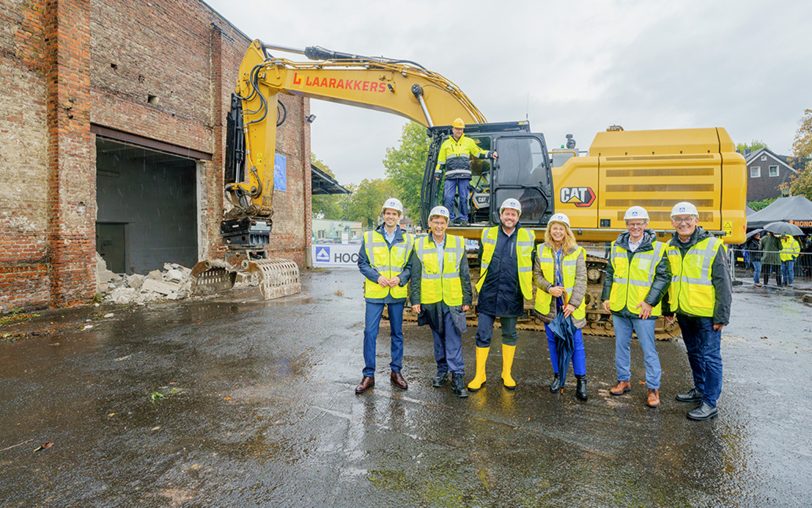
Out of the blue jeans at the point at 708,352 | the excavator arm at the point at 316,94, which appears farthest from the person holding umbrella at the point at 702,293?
the excavator arm at the point at 316,94

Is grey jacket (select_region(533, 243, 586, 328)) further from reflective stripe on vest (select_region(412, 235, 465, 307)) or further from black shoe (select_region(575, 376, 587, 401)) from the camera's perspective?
reflective stripe on vest (select_region(412, 235, 465, 307))

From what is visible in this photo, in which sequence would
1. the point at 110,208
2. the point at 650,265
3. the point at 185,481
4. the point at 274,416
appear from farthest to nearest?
the point at 110,208 < the point at 650,265 < the point at 274,416 < the point at 185,481

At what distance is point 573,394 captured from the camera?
14.8 feet

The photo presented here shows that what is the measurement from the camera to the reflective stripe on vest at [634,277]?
4215 millimetres

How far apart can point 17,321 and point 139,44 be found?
742 cm

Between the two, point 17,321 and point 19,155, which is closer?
point 17,321

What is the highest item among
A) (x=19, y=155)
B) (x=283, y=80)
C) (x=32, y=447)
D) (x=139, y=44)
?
(x=139, y=44)

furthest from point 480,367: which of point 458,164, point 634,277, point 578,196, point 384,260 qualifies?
point 578,196

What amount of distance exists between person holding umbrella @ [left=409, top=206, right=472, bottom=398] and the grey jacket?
0.71 metres

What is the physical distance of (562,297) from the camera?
14.6ft

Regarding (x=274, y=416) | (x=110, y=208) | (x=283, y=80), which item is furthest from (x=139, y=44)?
(x=274, y=416)

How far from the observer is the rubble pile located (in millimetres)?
10188

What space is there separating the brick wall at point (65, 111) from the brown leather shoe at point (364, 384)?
26.6 ft

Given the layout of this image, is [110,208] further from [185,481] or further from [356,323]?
[185,481]
